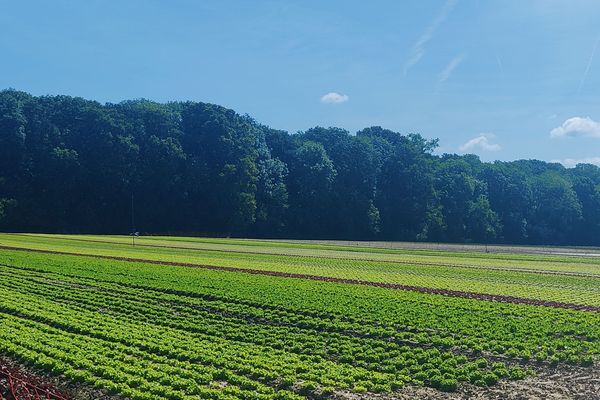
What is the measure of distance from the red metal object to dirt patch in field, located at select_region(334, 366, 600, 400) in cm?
663

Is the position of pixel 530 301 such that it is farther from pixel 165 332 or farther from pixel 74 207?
pixel 74 207

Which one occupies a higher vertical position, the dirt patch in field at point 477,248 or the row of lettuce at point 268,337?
the dirt patch in field at point 477,248

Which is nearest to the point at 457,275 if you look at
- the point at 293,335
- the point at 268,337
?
the point at 293,335

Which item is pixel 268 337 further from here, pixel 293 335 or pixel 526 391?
pixel 526 391

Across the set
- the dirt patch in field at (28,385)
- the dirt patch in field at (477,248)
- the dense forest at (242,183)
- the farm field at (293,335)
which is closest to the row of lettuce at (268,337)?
the farm field at (293,335)

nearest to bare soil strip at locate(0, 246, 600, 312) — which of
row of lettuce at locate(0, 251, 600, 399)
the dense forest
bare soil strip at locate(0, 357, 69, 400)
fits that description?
row of lettuce at locate(0, 251, 600, 399)

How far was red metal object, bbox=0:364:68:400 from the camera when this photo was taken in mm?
13508

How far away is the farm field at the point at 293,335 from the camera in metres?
14.4

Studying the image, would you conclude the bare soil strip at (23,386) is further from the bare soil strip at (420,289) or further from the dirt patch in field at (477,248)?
the dirt patch in field at (477,248)

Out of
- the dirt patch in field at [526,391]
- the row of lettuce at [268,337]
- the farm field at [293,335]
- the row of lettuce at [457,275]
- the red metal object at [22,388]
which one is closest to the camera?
the red metal object at [22,388]

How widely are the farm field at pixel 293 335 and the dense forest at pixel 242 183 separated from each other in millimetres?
65637

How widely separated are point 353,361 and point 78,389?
730 centimetres

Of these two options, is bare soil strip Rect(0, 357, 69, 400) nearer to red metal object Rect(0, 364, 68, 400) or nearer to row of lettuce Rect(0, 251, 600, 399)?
red metal object Rect(0, 364, 68, 400)

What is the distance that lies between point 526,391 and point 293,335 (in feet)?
25.3
